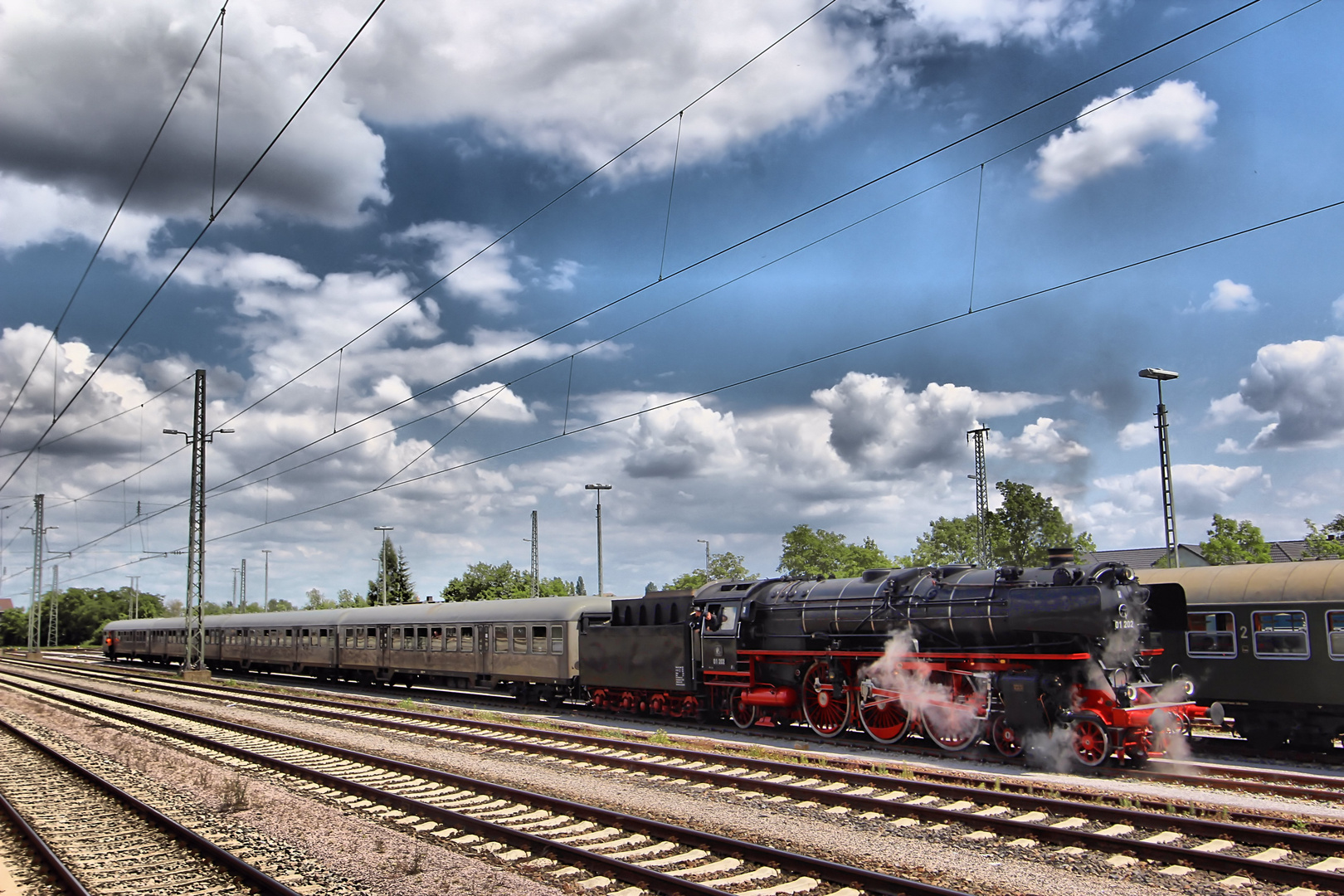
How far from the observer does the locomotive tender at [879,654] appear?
13906 mm

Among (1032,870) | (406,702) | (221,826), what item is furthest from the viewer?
(406,702)

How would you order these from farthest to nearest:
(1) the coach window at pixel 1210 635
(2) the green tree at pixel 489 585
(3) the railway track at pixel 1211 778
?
(2) the green tree at pixel 489 585, (1) the coach window at pixel 1210 635, (3) the railway track at pixel 1211 778

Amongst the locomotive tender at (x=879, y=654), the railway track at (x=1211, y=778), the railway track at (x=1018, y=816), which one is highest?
the locomotive tender at (x=879, y=654)

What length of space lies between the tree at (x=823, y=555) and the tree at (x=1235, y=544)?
26.2 m

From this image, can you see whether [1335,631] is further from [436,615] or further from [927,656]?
[436,615]

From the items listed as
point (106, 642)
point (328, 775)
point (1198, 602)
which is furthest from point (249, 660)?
point (1198, 602)

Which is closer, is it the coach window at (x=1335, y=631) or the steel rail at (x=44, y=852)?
the steel rail at (x=44, y=852)

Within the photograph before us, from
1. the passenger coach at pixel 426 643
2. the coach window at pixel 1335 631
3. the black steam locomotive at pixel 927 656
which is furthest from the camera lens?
the passenger coach at pixel 426 643

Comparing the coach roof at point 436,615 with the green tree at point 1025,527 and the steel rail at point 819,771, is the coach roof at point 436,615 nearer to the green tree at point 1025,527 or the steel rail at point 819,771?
the steel rail at point 819,771

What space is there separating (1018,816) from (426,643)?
898 inches

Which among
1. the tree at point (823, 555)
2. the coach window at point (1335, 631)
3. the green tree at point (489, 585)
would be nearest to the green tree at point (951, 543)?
the tree at point (823, 555)

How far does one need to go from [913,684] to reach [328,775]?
9474mm

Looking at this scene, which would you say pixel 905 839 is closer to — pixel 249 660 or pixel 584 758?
pixel 584 758

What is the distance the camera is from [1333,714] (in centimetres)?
1453
